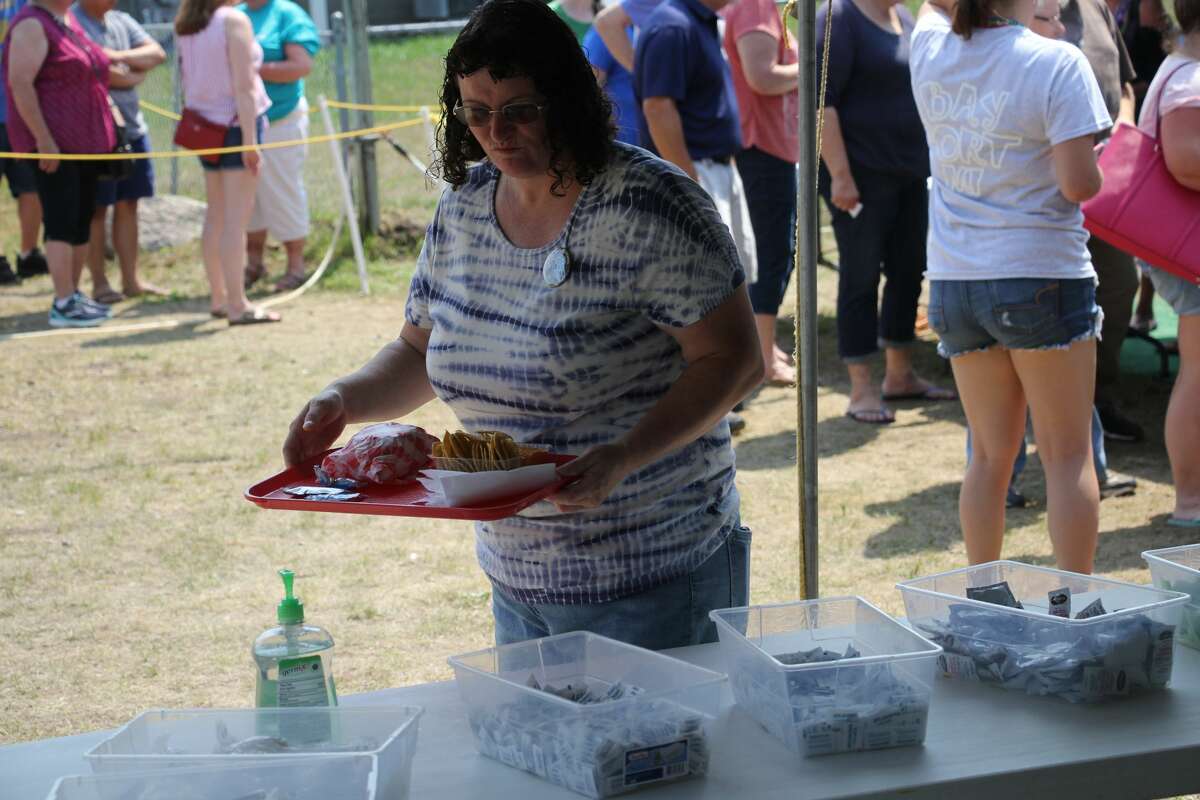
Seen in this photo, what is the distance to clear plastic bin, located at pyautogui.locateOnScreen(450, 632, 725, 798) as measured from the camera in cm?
153

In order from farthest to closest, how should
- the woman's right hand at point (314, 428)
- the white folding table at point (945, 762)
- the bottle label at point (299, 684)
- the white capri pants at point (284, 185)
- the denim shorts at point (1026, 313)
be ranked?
the white capri pants at point (284, 185) < the denim shorts at point (1026, 313) < the woman's right hand at point (314, 428) < the bottle label at point (299, 684) < the white folding table at point (945, 762)

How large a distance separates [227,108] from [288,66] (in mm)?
842

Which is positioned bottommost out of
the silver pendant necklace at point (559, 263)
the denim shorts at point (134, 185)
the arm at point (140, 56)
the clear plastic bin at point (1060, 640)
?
the clear plastic bin at point (1060, 640)

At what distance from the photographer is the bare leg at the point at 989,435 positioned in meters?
3.40

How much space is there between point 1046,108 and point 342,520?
9.71ft

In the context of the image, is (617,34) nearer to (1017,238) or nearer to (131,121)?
(1017,238)

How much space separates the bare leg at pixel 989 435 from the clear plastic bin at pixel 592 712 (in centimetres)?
195

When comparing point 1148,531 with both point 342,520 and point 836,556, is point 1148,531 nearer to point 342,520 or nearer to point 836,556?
point 836,556

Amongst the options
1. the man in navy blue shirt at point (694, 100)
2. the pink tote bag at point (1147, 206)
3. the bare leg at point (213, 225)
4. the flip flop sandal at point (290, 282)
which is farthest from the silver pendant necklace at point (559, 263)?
the flip flop sandal at point (290, 282)

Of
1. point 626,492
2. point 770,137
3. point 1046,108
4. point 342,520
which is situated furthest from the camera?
point 770,137

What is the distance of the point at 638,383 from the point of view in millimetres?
2068

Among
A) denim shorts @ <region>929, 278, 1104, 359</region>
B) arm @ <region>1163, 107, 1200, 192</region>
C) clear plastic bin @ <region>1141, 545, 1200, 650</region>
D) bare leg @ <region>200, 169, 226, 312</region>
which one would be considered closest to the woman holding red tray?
clear plastic bin @ <region>1141, 545, 1200, 650</region>

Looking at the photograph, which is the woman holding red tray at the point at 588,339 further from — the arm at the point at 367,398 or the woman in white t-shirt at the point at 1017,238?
the woman in white t-shirt at the point at 1017,238

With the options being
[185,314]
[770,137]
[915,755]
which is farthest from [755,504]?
[185,314]
